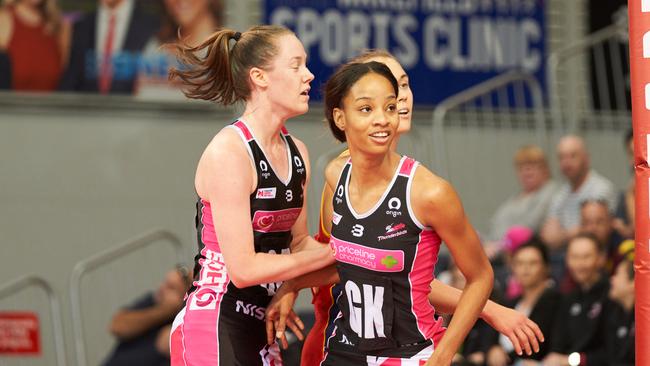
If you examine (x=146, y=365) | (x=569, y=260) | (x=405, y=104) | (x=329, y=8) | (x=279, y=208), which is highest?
(x=329, y=8)

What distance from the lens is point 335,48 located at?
37.3 feet

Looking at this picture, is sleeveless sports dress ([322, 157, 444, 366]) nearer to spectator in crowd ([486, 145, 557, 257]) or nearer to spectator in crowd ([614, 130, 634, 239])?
spectator in crowd ([614, 130, 634, 239])

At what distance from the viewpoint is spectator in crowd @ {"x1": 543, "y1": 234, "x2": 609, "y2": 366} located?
786 cm

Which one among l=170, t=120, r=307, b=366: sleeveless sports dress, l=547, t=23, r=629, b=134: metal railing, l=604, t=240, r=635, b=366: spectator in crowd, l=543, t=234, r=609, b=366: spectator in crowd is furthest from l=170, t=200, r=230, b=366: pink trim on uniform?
l=547, t=23, r=629, b=134: metal railing

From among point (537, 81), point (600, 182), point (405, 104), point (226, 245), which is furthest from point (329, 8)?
point (226, 245)

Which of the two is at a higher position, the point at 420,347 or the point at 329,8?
the point at 329,8

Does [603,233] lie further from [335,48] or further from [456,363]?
[335,48]

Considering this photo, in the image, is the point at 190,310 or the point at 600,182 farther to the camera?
the point at 600,182

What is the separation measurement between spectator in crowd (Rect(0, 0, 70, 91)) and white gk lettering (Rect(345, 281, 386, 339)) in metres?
7.01

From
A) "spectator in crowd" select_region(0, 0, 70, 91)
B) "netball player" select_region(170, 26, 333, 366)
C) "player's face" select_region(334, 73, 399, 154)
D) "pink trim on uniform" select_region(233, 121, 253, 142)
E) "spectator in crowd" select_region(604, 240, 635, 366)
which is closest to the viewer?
"player's face" select_region(334, 73, 399, 154)

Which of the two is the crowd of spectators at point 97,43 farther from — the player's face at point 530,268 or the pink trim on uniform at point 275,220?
the pink trim on uniform at point 275,220

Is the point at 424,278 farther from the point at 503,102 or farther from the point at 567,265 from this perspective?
the point at 503,102

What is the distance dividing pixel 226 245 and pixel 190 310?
327mm

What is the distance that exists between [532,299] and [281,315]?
4.04m
